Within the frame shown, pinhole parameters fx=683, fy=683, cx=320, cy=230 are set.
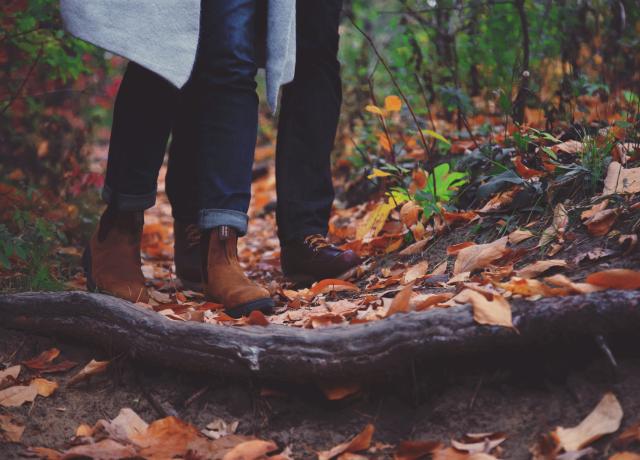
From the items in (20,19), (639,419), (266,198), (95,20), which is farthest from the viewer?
(266,198)

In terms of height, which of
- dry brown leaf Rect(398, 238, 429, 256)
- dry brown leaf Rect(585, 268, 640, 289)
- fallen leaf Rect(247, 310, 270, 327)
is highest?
dry brown leaf Rect(585, 268, 640, 289)

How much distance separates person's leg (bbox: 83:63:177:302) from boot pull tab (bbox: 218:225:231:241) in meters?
0.34

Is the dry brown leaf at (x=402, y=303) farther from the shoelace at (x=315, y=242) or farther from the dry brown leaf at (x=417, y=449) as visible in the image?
the shoelace at (x=315, y=242)

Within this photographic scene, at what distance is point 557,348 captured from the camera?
1.35 m

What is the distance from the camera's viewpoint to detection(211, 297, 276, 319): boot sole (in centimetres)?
191

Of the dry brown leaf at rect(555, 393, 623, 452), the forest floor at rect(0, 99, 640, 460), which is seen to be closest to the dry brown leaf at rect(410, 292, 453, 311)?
the forest floor at rect(0, 99, 640, 460)

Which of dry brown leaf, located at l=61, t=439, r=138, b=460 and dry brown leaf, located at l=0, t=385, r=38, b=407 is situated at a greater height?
dry brown leaf, located at l=0, t=385, r=38, b=407

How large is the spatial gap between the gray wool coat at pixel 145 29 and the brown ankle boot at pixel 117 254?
1.70ft

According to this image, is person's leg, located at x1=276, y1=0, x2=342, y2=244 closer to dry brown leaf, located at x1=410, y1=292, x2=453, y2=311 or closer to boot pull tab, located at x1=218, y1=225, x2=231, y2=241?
boot pull tab, located at x1=218, y1=225, x2=231, y2=241

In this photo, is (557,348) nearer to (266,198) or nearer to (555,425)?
(555,425)

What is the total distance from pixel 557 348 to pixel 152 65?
4.21 feet

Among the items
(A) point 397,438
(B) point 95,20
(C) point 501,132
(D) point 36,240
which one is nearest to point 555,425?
(A) point 397,438

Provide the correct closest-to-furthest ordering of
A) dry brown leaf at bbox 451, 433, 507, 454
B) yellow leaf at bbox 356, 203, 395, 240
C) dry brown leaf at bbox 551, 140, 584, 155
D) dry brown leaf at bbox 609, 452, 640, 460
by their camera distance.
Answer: dry brown leaf at bbox 609, 452, 640, 460
dry brown leaf at bbox 451, 433, 507, 454
dry brown leaf at bbox 551, 140, 584, 155
yellow leaf at bbox 356, 203, 395, 240

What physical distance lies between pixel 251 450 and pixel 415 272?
3.06 ft
